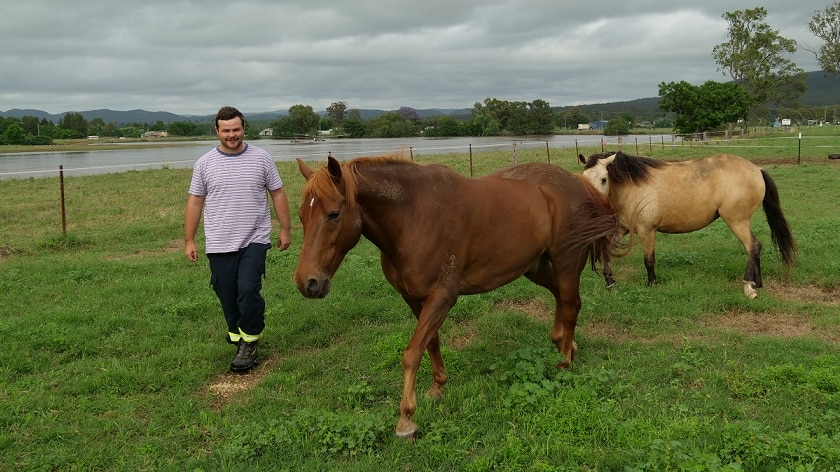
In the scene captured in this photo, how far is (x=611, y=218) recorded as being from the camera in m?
4.61

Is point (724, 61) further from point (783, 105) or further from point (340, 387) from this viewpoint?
point (340, 387)

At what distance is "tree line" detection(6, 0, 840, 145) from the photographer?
39.2 meters

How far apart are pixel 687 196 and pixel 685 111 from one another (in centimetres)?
3765

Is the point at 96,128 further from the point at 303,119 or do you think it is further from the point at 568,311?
the point at 568,311

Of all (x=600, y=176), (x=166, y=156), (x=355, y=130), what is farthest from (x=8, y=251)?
(x=355, y=130)

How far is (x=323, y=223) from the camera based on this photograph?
3.14 m

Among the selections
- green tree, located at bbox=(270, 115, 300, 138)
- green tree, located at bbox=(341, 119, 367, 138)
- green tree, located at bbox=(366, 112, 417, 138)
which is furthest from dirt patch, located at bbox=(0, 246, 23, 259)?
green tree, located at bbox=(341, 119, 367, 138)

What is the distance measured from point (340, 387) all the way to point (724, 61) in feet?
186

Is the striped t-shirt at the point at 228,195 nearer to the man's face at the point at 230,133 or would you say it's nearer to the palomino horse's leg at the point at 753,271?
the man's face at the point at 230,133

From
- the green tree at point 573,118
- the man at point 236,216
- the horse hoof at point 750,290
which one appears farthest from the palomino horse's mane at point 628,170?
the green tree at point 573,118

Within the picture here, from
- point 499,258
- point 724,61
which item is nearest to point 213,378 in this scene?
point 499,258

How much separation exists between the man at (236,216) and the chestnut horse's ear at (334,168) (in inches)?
57.6

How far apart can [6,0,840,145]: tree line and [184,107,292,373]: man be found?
134ft

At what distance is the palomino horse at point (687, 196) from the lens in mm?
6691
